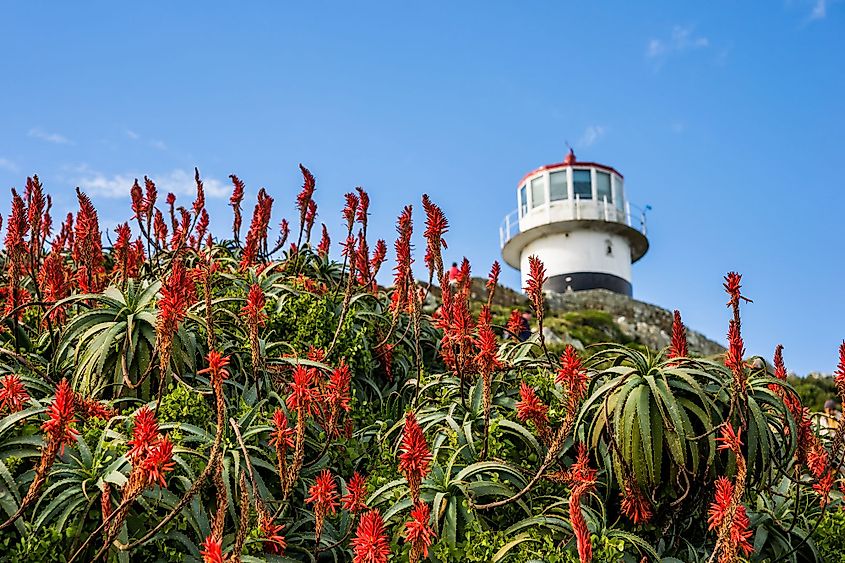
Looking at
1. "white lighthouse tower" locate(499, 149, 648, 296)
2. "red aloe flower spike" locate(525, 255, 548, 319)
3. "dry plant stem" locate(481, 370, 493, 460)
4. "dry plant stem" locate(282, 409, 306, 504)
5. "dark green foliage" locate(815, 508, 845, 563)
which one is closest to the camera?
"dry plant stem" locate(282, 409, 306, 504)

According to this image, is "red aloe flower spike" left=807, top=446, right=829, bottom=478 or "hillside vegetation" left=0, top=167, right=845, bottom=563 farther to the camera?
"red aloe flower spike" left=807, top=446, right=829, bottom=478

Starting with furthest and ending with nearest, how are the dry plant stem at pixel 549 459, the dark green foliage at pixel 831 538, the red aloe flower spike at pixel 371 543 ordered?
the dark green foliage at pixel 831 538 < the dry plant stem at pixel 549 459 < the red aloe flower spike at pixel 371 543

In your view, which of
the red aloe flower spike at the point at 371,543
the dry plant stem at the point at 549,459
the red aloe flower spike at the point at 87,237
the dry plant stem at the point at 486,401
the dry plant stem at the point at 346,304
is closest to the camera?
the red aloe flower spike at the point at 371,543

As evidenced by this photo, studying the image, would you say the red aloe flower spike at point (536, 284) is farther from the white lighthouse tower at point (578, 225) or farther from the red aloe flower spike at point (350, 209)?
the white lighthouse tower at point (578, 225)

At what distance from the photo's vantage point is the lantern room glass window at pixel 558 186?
30.4 metres

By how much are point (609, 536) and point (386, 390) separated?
1772 millimetres

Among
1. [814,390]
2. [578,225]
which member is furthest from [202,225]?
[578,225]

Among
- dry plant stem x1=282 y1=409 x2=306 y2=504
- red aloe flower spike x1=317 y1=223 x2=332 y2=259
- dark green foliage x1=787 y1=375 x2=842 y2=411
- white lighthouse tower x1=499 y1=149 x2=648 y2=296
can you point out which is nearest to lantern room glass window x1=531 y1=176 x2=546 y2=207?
white lighthouse tower x1=499 y1=149 x2=648 y2=296

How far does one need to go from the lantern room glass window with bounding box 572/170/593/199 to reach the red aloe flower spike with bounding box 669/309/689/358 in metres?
27.1

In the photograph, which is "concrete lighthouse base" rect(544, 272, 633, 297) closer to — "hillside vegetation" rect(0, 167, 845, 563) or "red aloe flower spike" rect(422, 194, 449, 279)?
"hillside vegetation" rect(0, 167, 845, 563)

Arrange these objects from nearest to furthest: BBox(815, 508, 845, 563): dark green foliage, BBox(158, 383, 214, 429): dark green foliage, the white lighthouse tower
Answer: BBox(158, 383, 214, 429): dark green foliage, BBox(815, 508, 845, 563): dark green foliage, the white lighthouse tower

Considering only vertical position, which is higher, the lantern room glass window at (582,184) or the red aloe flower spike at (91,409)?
the lantern room glass window at (582,184)

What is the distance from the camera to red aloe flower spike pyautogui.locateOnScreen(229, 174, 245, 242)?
5.63 meters

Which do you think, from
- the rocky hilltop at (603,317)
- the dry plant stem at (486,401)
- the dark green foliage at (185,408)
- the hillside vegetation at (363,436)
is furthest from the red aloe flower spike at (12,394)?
the rocky hilltop at (603,317)
